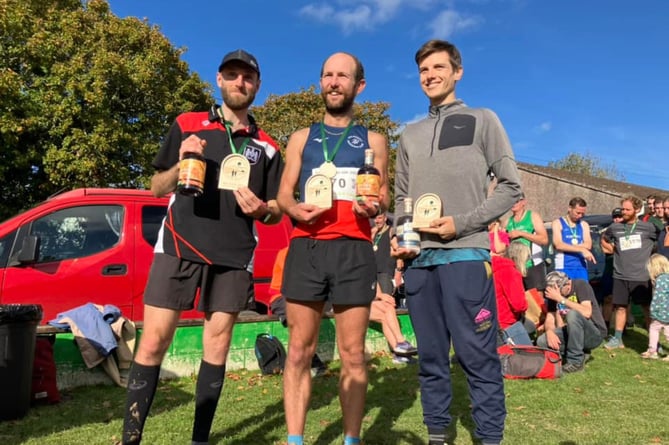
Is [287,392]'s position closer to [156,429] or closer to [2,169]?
[156,429]

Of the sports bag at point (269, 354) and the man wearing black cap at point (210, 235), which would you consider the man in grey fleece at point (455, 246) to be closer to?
the man wearing black cap at point (210, 235)

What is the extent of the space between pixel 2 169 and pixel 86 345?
47.0 ft

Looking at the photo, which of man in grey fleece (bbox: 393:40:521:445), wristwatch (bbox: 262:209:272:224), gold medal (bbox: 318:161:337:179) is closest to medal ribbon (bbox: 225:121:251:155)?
wristwatch (bbox: 262:209:272:224)

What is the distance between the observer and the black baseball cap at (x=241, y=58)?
9.80ft

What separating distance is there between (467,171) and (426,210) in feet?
1.04

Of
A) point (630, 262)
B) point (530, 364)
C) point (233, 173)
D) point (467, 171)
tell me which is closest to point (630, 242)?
point (630, 262)

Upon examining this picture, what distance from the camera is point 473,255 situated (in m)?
2.73

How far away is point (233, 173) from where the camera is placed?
9.18 ft

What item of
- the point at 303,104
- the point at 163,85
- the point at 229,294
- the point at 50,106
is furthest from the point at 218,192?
the point at 303,104

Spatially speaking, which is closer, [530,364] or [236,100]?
[236,100]

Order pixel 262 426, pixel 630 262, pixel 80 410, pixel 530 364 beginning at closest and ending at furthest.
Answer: pixel 262 426 → pixel 80 410 → pixel 530 364 → pixel 630 262

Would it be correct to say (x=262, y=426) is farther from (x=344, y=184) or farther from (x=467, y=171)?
(x=467, y=171)

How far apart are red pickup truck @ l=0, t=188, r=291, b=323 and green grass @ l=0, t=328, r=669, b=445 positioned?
3.34 ft

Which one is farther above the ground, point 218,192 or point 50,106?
point 50,106
